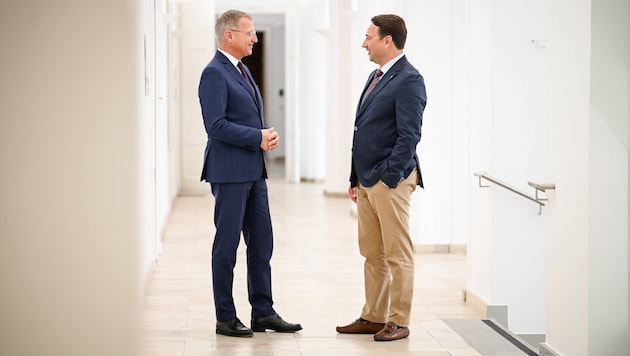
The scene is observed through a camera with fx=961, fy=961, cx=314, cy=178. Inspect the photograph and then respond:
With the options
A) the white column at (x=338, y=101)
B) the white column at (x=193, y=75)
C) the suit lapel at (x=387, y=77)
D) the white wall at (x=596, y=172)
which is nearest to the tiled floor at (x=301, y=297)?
the white wall at (x=596, y=172)

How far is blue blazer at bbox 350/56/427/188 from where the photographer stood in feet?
17.5

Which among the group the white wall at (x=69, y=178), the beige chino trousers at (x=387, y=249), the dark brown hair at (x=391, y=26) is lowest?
the beige chino trousers at (x=387, y=249)

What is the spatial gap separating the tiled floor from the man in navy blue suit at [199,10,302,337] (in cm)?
35

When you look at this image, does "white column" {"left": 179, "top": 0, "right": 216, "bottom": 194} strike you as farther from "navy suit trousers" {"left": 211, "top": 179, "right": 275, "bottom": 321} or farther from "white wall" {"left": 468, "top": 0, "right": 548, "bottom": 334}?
"navy suit trousers" {"left": 211, "top": 179, "right": 275, "bottom": 321}

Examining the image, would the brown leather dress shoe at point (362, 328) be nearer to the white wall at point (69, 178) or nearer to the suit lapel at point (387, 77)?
the suit lapel at point (387, 77)

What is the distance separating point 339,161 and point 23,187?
11477 mm

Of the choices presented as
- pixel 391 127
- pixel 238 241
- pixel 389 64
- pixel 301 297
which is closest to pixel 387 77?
pixel 389 64

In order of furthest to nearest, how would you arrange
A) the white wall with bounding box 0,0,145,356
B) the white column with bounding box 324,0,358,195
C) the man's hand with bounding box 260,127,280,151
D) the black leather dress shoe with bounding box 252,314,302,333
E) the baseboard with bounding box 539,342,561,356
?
the white column with bounding box 324,0,358,195 < the black leather dress shoe with bounding box 252,314,302,333 < the man's hand with bounding box 260,127,280,151 < the baseboard with bounding box 539,342,561,356 < the white wall with bounding box 0,0,145,356

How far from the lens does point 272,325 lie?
18.9 feet

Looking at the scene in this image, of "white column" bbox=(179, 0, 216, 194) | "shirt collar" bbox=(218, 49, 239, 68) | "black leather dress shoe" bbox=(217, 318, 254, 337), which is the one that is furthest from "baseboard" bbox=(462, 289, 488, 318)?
"white column" bbox=(179, 0, 216, 194)

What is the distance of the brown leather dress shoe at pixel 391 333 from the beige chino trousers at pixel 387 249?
29 mm

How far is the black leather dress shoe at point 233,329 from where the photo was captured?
5625mm

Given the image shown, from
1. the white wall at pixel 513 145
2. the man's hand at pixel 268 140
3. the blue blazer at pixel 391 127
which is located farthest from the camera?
the white wall at pixel 513 145

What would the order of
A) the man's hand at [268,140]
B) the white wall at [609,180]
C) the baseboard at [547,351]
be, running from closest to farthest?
the white wall at [609,180] → the baseboard at [547,351] → the man's hand at [268,140]
